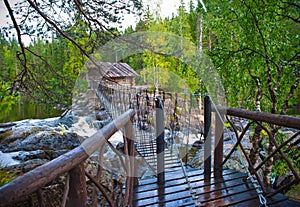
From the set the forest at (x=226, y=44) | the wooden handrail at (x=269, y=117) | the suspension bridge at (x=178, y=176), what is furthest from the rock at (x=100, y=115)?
the wooden handrail at (x=269, y=117)

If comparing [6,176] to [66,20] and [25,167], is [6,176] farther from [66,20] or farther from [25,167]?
[66,20]

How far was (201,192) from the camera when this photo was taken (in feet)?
5.49

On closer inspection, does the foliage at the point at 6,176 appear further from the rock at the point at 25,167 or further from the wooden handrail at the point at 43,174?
the wooden handrail at the point at 43,174

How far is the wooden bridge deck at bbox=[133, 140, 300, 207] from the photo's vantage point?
1.53m

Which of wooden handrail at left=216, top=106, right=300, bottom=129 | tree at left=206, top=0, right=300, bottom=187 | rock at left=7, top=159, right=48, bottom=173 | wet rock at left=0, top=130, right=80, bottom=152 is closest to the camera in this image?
wooden handrail at left=216, top=106, right=300, bottom=129

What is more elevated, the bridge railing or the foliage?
the bridge railing

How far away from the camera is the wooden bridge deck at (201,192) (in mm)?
1526

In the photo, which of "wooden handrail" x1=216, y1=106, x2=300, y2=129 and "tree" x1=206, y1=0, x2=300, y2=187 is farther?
"tree" x1=206, y1=0, x2=300, y2=187

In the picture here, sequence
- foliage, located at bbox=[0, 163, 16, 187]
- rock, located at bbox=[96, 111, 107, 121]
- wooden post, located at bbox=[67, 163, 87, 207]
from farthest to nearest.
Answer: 1. rock, located at bbox=[96, 111, 107, 121]
2. foliage, located at bbox=[0, 163, 16, 187]
3. wooden post, located at bbox=[67, 163, 87, 207]

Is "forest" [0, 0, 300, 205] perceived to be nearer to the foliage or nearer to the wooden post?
the foliage

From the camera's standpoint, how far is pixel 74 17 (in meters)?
3.10

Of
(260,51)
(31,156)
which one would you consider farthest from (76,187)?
(31,156)

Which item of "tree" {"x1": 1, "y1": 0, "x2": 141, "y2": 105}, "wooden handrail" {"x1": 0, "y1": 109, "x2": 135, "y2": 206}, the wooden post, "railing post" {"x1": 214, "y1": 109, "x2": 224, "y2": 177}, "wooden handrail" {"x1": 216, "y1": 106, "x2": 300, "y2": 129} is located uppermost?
"tree" {"x1": 1, "y1": 0, "x2": 141, "y2": 105}

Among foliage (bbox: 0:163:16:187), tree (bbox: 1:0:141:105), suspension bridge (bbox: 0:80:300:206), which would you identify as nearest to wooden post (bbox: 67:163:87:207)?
suspension bridge (bbox: 0:80:300:206)
